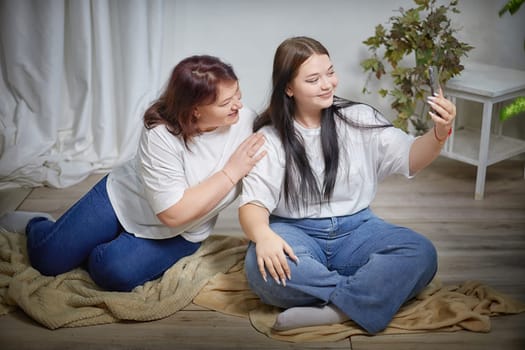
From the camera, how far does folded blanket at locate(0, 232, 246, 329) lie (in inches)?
74.6

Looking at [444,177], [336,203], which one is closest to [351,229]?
[336,203]

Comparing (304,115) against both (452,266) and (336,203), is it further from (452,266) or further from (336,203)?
(452,266)

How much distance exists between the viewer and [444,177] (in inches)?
110

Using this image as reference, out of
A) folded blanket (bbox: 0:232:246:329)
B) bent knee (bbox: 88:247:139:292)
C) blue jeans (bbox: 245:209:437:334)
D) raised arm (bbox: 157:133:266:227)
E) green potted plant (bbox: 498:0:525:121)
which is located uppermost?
green potted plant (bbox: 498:0:525:121)

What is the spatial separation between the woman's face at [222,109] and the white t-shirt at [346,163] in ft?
0.34

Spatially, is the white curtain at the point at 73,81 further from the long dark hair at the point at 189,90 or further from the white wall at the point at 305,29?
the long dark hair at the point at 189,90

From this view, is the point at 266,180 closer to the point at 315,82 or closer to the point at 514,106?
the point at 315,82

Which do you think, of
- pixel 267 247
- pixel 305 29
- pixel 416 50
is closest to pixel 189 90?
pixel 267 247

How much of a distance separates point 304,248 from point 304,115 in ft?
1.05

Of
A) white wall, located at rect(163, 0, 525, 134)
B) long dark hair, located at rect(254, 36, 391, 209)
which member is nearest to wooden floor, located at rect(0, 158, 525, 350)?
long dark hair, located at rect(254, 36, 391, 209)

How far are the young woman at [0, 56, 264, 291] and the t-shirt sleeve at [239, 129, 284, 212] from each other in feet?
0.07

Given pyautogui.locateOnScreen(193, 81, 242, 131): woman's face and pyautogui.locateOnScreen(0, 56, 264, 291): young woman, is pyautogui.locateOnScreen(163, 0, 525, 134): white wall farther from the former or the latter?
pyautogui.locateOnScreen(193, 81, 242, 131): woman's face

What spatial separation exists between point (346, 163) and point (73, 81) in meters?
1.44

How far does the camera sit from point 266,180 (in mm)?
1859
